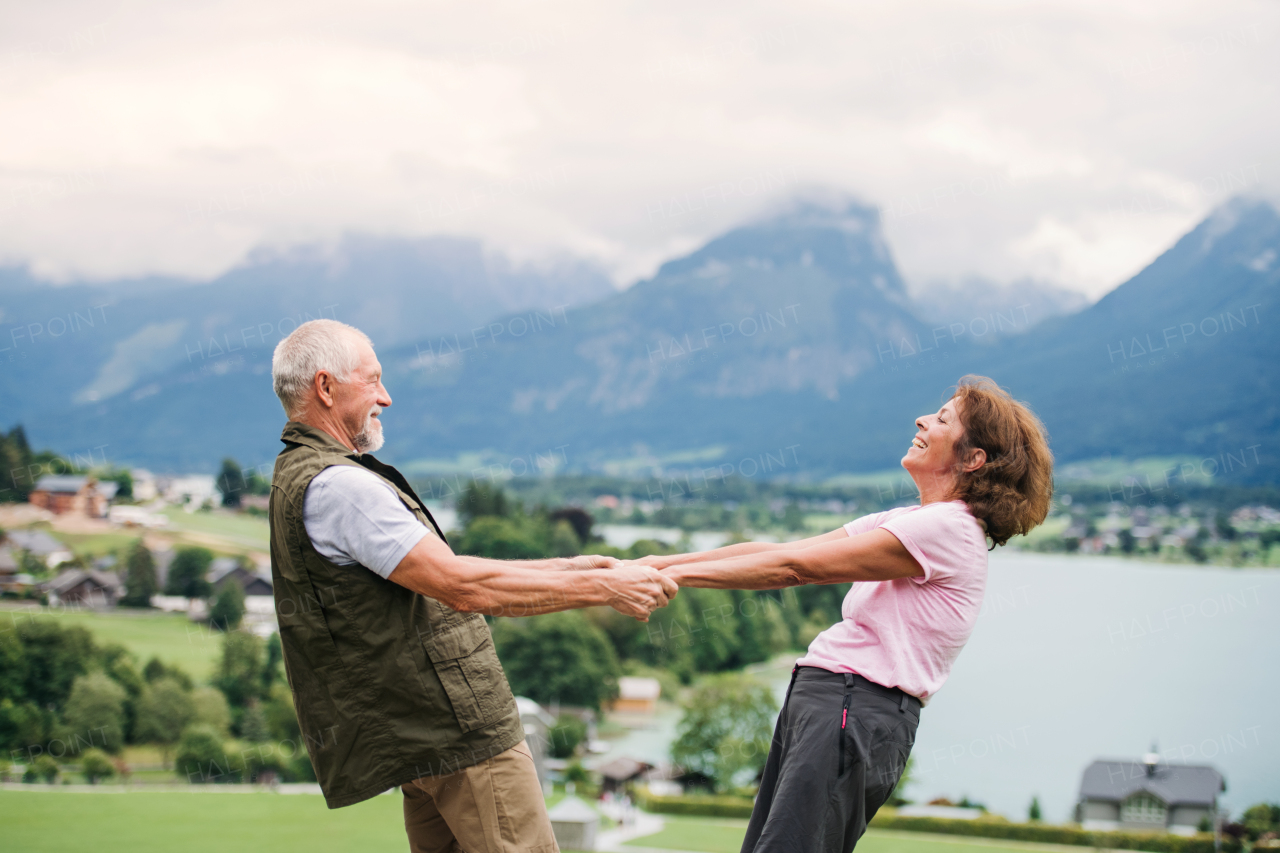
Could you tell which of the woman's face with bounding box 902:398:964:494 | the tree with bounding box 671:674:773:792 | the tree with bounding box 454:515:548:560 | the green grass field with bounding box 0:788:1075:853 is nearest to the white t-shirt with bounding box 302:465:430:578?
the woman's face with bounding box 902:398:964:494

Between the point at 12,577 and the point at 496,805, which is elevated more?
the point at 496,805

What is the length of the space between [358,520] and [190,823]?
24864 millimetres

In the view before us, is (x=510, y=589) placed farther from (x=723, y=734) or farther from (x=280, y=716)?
(x=280, y=716)

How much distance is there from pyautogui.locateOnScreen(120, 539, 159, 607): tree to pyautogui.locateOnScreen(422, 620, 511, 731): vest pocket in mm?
45902

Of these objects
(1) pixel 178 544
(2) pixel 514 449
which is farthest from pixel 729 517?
(2) pixel 514 449

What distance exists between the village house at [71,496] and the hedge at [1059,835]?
36.7 m

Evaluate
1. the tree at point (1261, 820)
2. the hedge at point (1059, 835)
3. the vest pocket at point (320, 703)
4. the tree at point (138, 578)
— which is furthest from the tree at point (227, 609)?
the vest pocket at point (320, 703)

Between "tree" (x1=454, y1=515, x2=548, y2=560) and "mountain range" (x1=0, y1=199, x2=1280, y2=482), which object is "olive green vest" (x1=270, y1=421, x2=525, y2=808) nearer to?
"tree" (x1=454, y1=515, x2=548, y2=560)

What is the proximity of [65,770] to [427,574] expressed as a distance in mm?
36343

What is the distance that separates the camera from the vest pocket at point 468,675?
2.45 metres

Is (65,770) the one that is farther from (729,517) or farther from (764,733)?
(729,517)

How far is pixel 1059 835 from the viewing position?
26016 millimetres

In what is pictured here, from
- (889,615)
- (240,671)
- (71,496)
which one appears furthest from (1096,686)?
(889,615)

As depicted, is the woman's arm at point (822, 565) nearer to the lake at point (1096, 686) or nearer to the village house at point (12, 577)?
the lake at point (1096, 686)
